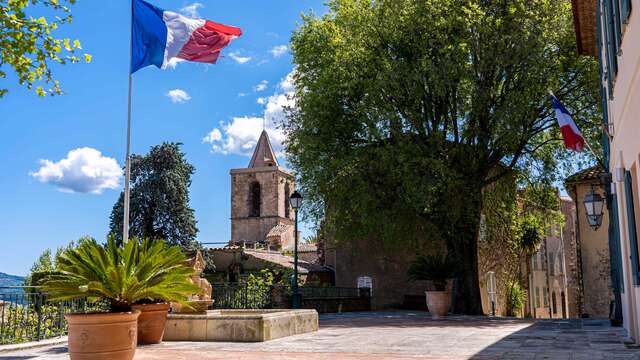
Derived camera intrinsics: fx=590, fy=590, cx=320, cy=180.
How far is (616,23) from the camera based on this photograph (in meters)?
9.61

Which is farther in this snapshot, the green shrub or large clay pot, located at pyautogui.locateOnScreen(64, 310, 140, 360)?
the green shrub

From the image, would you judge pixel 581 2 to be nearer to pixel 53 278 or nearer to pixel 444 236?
pixel 444 236

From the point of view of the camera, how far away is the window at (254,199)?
251ft

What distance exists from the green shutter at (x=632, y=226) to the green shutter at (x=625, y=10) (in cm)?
257

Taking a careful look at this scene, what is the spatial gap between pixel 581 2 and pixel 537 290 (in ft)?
114

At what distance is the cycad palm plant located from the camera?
7902 mm

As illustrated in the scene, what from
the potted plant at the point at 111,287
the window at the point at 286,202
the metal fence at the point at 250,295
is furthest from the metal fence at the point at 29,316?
the window at the point at 286,202

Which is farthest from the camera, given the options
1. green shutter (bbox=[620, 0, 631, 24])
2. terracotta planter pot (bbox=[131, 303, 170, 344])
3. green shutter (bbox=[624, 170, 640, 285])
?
terracotta planter pot (bbox=[131, 303, 170, 344])

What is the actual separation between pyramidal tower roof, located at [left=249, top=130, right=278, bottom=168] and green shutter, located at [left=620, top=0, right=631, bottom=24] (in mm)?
70214

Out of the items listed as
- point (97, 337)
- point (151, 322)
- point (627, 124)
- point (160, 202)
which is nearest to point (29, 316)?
point (151, 322)

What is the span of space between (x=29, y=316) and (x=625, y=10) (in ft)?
44.3

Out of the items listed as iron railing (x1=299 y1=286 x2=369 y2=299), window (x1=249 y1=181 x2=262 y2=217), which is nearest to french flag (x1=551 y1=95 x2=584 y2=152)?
iron railing (x1=299 y1=286 x2=369 y2=299)

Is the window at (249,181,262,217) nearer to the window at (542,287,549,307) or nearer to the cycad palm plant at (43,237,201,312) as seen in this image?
the window at (542,287,549,307)

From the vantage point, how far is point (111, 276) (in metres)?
7.88
